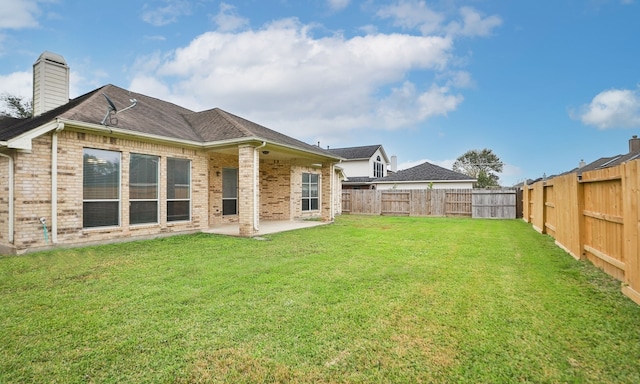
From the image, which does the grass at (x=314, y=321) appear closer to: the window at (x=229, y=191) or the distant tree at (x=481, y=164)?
the window at (x=229, y=191)

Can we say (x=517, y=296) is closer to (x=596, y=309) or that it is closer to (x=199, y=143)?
(x=596, y=309)

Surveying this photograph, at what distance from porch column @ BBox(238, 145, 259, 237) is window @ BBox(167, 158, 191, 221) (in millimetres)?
1898

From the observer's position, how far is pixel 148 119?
9.31 m

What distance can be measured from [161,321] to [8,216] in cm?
614

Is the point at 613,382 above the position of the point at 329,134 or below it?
below

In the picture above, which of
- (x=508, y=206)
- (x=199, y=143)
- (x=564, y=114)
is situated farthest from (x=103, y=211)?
(x=564, y=114)

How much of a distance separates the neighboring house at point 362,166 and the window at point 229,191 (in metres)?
16.6

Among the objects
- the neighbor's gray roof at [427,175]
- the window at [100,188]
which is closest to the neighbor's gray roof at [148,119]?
the window at [100,188]

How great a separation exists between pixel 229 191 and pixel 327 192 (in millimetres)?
4381

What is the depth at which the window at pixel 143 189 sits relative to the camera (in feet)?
26.9

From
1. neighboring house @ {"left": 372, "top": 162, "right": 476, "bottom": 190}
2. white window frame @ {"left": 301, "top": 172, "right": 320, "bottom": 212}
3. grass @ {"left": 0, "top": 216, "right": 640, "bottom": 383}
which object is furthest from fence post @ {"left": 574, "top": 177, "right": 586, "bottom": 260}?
neighboring house @ {"left": 372, "top": 162, "right": 476, "bottom": 190}

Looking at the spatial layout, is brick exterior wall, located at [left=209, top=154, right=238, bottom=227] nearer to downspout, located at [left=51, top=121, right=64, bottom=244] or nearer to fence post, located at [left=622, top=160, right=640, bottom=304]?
downspout, located at [left=51, top=121, right=64, bottom=244]

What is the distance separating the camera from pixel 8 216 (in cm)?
649

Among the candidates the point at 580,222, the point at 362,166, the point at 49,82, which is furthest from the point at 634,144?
the point at 49,82
